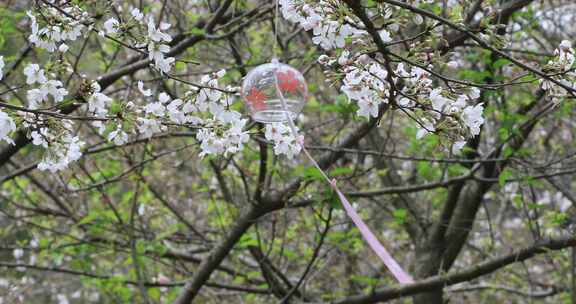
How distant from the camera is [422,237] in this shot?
5.04 m

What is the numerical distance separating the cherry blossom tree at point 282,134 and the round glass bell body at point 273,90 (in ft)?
0.04

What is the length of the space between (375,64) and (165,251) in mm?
2709

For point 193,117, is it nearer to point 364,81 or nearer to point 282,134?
point 282,134

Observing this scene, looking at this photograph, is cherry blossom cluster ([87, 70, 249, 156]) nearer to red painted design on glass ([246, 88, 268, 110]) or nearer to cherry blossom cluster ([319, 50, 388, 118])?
red painted design on glass ([246, 88, 268, 110])

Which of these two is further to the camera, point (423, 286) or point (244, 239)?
point (244, 239)

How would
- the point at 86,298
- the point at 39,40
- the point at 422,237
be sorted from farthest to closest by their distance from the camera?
the point at 86,298, the point at 422,237, the point at 39,40

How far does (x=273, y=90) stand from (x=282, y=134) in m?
0.45

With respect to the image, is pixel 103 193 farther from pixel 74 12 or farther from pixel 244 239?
pixel 74 12

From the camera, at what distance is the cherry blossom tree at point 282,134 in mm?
2096

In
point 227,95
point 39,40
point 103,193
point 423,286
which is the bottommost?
point 423,286

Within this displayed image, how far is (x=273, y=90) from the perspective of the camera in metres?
2.01

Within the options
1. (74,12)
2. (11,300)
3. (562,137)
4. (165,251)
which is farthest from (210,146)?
(562,137)

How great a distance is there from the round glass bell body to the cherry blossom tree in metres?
0.01

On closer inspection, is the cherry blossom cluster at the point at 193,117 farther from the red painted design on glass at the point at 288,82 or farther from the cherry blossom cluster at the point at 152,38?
the red painted design on glass at the point at 288,82
